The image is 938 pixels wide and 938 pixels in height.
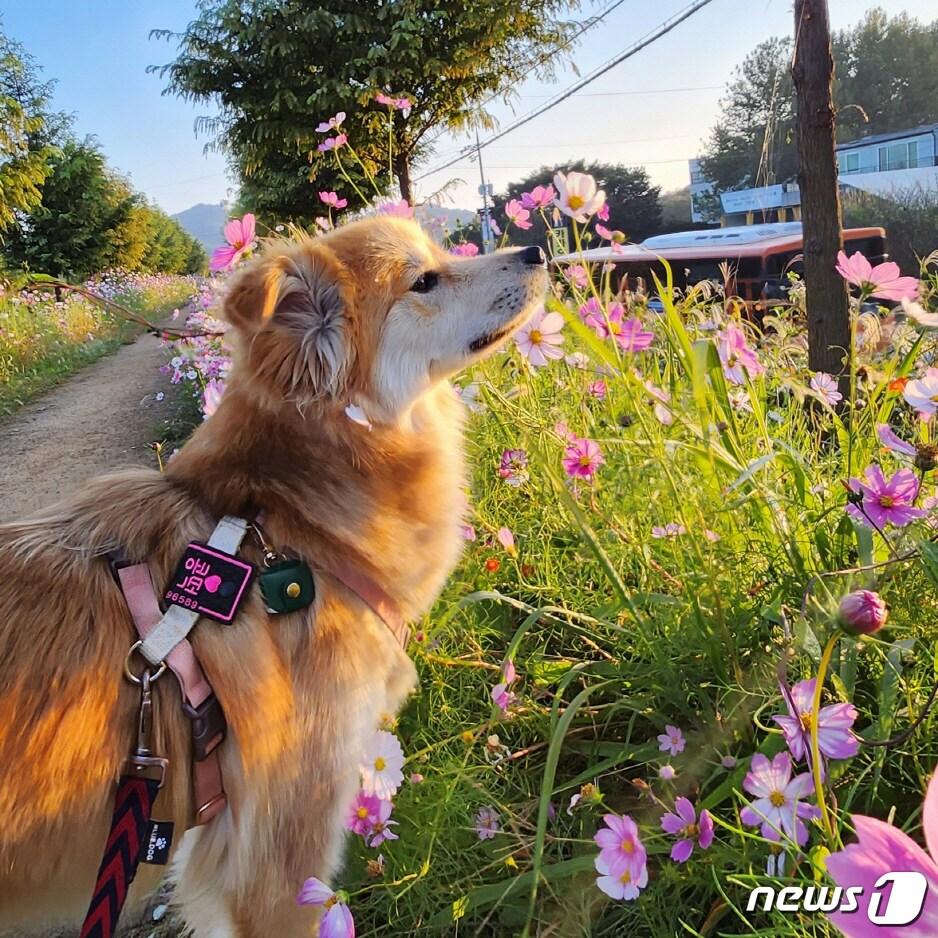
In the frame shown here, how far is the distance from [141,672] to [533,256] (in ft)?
5.96

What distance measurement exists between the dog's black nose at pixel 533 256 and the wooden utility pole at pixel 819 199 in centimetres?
132

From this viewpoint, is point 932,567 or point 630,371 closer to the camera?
point 932,567

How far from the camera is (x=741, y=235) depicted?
13398 mm

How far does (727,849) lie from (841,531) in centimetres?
85

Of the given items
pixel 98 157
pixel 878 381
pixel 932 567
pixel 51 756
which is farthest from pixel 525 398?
pixel 98 157

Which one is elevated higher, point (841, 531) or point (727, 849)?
point (841, 531)

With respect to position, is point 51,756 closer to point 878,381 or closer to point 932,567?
point 932,567

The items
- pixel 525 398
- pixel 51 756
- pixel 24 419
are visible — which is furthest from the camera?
pixel 24 419

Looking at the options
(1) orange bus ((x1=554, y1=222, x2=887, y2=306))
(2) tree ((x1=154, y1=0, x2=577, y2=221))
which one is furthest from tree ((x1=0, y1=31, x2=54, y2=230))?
(1) orange bus ((x1=554, y1=222, x2=887, y2=306))

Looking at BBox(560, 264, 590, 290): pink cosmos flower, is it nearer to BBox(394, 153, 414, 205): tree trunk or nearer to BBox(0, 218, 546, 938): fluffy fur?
BBox(0, 218, 546, 938): fluffy fur

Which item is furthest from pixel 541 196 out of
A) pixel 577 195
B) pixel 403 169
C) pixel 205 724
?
pixel 403 169

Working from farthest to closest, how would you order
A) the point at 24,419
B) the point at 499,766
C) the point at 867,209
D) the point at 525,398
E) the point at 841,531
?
the point at 867,209, the point at 24,419, the point at 525,398, the point at 499,766, the point at 841,531

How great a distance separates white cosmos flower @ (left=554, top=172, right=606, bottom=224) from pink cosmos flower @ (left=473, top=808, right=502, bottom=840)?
5.86ft

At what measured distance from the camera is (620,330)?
2.01 m
